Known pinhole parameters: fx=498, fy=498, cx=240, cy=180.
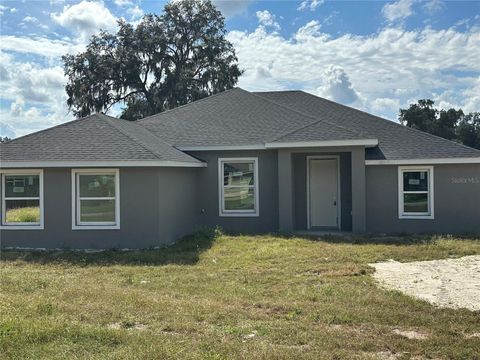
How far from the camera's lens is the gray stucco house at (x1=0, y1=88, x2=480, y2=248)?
43.0ft

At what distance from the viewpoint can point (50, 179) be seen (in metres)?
13.2

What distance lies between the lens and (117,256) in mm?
11844

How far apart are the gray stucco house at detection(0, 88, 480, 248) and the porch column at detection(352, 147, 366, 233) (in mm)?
30

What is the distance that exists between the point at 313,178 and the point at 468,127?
131ft

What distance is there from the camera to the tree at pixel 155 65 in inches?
1410

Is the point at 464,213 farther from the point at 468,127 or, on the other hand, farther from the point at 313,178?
the point at 468,127

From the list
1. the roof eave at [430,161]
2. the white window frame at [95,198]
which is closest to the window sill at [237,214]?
the roof eave at [430,161]

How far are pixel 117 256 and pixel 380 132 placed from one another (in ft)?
33.5

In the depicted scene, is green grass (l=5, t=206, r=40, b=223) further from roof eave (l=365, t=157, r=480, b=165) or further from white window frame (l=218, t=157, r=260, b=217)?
roof eave (l=365, t=157, r=480, b=165)

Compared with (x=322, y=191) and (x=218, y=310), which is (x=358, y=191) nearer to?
(x=322, y=191)

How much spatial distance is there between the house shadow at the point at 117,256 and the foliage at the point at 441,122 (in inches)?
1561

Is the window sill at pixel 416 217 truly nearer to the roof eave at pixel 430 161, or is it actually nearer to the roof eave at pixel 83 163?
the roof eave at pixel 430 161

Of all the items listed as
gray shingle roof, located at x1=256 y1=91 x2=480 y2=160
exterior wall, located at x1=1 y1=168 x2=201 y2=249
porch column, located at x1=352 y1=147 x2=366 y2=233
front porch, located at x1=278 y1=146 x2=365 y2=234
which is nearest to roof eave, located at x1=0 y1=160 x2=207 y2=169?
exterior wall, located at x1=1 y1=168 x2=201 y2=249

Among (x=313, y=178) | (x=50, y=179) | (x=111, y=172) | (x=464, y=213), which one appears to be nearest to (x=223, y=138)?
(x=313, y=178)
